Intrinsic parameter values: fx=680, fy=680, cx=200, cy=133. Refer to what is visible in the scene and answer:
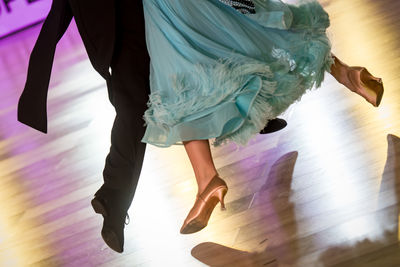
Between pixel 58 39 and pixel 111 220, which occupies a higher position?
pixel 58 39

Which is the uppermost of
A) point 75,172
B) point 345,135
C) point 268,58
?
point 268,58

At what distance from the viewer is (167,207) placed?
263 cm

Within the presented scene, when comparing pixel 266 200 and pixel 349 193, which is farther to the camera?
pixel 266 200

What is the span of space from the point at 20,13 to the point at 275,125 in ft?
18.6

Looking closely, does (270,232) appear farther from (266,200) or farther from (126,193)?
(126,193)

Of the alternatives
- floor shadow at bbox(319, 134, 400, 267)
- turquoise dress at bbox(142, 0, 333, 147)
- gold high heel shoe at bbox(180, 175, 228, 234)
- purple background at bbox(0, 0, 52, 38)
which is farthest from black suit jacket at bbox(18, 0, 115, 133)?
purple background at bbox(0, 0, 52, 38)

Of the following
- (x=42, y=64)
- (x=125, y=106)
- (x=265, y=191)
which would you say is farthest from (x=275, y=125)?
(x=42, y=64)

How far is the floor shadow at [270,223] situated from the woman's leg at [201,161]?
205 mm

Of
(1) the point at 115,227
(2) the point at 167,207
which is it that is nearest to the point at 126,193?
(1) the point at 115,227

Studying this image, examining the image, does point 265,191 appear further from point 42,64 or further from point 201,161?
point 42,64

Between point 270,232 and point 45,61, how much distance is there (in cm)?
100

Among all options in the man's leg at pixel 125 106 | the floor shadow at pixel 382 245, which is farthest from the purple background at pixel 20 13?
the floor shadow at pixel 382 245

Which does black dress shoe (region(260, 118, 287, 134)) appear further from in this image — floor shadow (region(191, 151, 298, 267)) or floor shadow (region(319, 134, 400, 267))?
floor shadow (region(319, 134, 400, 267))

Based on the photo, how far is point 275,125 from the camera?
9.24 ft
